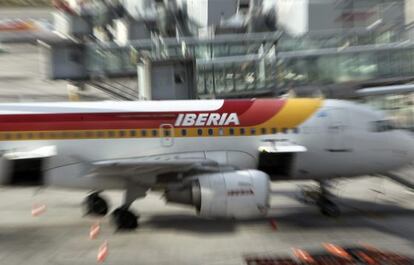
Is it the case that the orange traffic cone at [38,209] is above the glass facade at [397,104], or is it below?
below

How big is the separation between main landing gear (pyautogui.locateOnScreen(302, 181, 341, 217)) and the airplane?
41 mm

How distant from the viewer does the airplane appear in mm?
12766

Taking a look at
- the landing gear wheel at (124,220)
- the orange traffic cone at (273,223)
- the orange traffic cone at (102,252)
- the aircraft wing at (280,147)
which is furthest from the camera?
the aircraft wing at (280,147)

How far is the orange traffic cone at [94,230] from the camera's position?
471 inches

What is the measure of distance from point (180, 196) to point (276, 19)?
1399 inches

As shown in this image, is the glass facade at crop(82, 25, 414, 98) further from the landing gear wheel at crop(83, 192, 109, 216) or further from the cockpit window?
the landing gear wheel at crop(83, 192, 109, 216)

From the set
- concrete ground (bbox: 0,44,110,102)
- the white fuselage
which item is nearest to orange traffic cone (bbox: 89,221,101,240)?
the white fuselage

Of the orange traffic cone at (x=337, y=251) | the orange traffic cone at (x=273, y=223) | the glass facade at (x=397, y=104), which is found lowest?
the orange traffic cone at (x=337, y=251)

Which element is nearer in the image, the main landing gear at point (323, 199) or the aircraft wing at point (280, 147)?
the aircraft wing at point (280, 147)

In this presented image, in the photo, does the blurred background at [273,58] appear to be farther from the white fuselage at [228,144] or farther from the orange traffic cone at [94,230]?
the orange traffic cone at [94,230]

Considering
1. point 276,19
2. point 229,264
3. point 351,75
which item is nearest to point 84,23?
point 276,19

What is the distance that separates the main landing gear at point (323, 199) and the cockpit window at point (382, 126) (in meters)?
2.18

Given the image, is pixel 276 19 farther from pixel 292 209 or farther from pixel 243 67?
pixel 292 209

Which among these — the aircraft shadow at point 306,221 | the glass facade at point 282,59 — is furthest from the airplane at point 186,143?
the glass facade at point 282,59
